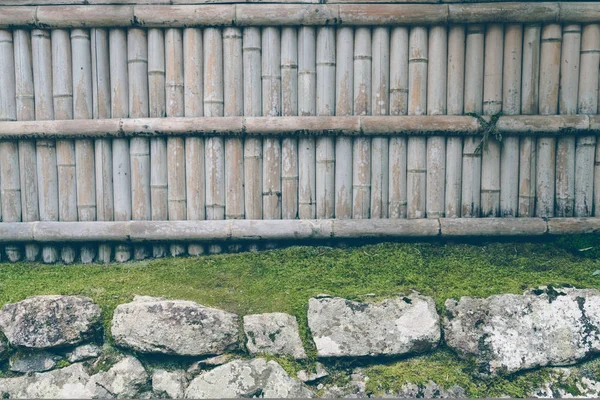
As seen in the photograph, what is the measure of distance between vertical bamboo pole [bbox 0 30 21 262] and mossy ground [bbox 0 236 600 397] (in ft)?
1.56

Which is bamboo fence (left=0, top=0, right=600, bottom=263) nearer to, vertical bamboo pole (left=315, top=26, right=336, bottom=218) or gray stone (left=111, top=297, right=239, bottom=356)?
vertical bamboo pole (left=315, top=26, right=336, bottom=218)

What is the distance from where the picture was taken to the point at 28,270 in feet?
17.9

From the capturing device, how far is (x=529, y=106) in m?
5.49

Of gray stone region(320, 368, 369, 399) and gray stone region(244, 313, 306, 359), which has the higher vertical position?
gray stone region(244, 313, 306, 359)

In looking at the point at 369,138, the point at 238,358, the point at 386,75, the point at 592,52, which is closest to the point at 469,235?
the point at 369,138

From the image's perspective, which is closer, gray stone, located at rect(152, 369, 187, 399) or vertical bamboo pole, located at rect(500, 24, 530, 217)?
gray stone, located at rect(152, 369, 187, 399)

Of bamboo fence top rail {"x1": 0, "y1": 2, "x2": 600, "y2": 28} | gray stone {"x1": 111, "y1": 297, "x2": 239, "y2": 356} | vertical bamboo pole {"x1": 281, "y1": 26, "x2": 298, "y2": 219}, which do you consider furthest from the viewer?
vertical bamboo pole {"x1": 281, "y1": 26, "x2": 298, "y2": 219}

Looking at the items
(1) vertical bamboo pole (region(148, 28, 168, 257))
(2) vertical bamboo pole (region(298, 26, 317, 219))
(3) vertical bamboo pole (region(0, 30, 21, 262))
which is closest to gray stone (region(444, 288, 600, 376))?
(2) vertical bamboo pole (region(298, 26, 317, 219))

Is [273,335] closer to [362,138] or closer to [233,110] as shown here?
[362,138]

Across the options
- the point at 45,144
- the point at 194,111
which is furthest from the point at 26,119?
the point at 194,111

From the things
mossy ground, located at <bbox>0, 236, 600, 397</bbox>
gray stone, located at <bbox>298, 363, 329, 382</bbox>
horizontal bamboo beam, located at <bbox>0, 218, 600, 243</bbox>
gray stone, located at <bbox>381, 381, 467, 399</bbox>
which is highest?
horizontal bamboo beam, located at <bbox>0, 218, 600, 243</bbox>

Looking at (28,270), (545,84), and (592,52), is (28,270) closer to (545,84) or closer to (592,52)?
(545,84)

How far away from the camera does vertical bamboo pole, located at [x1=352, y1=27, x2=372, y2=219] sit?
17.9 feet

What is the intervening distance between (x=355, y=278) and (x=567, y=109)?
2.50 m
